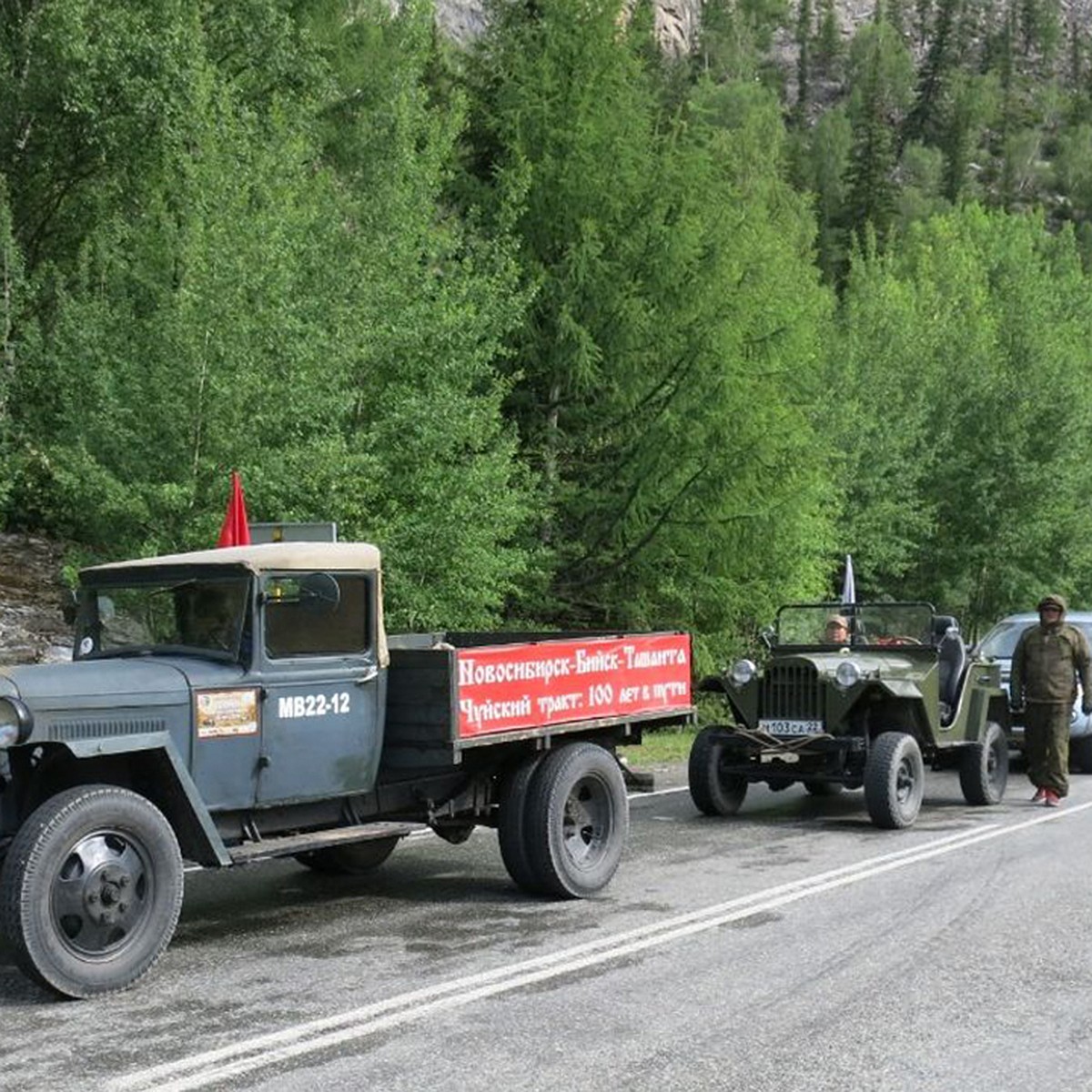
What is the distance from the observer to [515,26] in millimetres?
20328

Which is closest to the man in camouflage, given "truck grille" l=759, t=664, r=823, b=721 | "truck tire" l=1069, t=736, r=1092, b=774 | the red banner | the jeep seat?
the jeep seat

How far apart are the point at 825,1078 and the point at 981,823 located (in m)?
6.77

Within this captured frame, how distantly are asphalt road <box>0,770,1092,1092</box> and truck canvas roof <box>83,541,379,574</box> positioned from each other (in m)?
1.91

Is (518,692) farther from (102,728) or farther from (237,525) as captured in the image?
(237,525)

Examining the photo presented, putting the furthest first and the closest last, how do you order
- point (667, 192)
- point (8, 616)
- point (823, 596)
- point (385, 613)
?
point (823, 596)
point (667, 192)
point (8, 616)
point (385, 613)

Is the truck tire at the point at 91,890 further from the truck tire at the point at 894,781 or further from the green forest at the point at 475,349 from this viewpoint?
the green forest at the point at 475,349

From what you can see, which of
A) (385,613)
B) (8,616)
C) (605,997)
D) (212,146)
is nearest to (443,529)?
(385,613)

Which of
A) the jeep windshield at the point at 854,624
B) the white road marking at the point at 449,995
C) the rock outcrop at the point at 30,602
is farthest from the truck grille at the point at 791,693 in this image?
the rock outcrop at the point at 30,602

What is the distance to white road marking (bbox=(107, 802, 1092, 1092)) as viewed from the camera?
4.70 m

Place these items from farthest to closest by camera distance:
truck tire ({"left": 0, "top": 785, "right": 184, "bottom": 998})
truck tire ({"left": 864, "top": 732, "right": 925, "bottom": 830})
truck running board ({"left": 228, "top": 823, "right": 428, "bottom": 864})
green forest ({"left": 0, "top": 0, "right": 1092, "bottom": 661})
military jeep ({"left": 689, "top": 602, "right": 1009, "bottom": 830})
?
green forest ({"left": 0, "top": 0, "right": 1092, "bottom": 661}) < military jeep ({"left": 689, "top": 602, "right": 1009, "bottom": 830}) < truck tire ({"left": 864, "top": 732, "right": 925, "bottom": 830}) < truck running board ({"left": 228, "top": 823, "right": 428, "bottom": 864}) < truck tire ({"left": 0, "top": 785, "right": 184, "bottom": 998})

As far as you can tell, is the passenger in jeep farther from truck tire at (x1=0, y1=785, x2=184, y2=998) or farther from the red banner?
truck tire at (x1=0, y1=785, x2=184, y2=998)

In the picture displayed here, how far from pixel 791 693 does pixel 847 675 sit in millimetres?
556

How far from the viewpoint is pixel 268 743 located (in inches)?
267

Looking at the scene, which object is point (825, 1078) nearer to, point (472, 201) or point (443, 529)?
point (443, 529)
